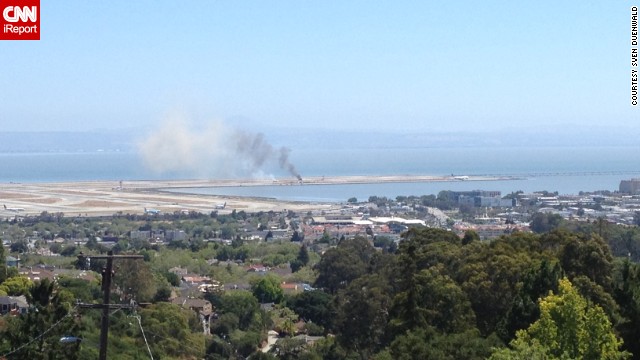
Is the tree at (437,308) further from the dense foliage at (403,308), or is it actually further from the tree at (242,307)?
the tree at (242,307)

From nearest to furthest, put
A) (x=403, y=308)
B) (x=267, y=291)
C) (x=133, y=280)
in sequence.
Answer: (x=403, y=308)
(x=133, y=280)
(x=267, y=291)

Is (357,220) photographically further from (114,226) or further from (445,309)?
(445,309)

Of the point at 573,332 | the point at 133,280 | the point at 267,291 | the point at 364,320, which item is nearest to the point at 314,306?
the point at 267,291

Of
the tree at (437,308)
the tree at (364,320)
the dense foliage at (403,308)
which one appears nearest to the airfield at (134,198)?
the dense foliage at (403,308)

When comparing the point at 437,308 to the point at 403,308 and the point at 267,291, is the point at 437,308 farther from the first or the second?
the point at 267,291

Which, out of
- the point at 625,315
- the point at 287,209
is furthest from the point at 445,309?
the point at 287,209
